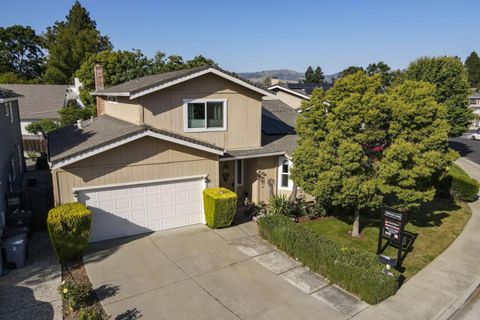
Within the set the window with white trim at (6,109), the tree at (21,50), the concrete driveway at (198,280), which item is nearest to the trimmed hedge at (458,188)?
the concrete driveway at (198,280)

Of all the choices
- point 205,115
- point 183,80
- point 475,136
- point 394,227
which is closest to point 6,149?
point 183,80

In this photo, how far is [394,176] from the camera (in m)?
12.5

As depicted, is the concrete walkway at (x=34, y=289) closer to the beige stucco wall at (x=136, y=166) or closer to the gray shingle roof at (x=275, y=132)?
the beige stucco wall at (x=136, y=166)

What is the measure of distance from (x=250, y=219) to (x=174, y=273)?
5.50 m

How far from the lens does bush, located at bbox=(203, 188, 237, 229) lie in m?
14.0

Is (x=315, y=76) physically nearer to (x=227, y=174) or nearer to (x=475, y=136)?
(x=475, y=136)

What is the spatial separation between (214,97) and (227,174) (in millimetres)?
3811

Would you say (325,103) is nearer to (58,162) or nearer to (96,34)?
(58,162)

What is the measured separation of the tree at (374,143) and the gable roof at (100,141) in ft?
14.3

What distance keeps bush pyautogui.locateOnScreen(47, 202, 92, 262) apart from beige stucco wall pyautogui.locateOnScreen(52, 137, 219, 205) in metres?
1.01

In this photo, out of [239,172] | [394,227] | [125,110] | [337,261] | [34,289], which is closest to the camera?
[34,289]

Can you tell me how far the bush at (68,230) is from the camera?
35.5 ft

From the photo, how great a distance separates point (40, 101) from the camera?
37.8 meters

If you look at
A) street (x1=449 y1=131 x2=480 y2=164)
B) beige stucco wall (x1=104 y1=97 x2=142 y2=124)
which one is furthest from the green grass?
street (x1=449 y1=131 x2=480 y2=164)
